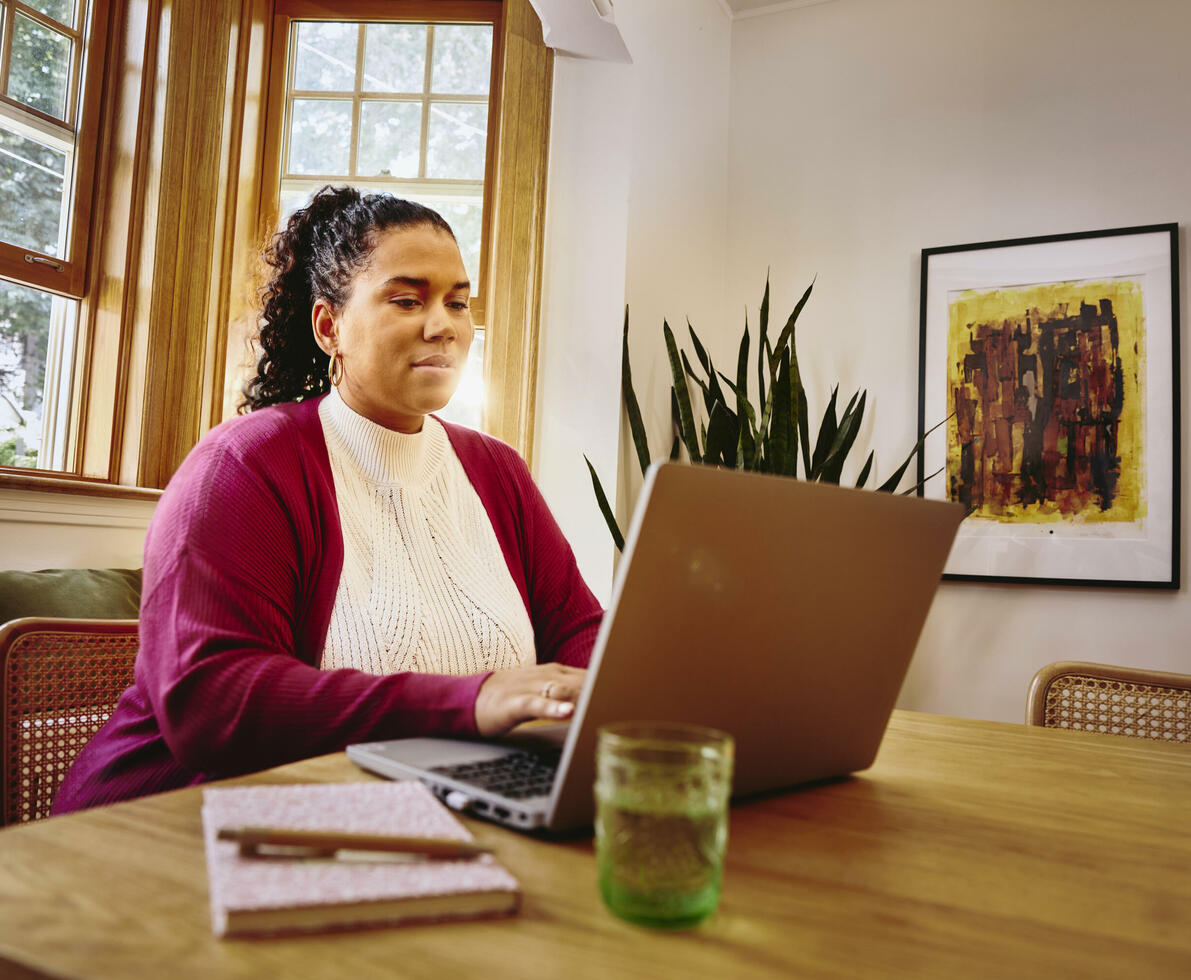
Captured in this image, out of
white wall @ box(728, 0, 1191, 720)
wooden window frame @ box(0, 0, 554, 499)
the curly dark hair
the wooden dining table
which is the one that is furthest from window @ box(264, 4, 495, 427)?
the wooden dining table

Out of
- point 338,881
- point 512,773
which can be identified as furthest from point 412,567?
point 338,881

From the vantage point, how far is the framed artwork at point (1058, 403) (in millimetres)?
2781

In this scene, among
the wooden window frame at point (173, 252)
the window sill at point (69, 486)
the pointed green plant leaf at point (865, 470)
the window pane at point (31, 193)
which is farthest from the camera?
the pointed green plant leaf at point (865, 470)

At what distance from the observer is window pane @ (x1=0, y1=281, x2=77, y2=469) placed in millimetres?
2262

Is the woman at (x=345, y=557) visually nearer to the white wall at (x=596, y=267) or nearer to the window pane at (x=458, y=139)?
the white wall at (x=596, y=267)

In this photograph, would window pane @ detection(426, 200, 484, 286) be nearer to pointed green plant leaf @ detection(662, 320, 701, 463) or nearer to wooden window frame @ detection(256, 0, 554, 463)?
wooden window frame @ detection(256, 0, 554, 463)

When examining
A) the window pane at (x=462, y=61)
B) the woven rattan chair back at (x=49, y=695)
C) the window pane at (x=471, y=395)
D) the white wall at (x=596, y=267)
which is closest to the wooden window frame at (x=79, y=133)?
the window pane at (x=462, y=61)

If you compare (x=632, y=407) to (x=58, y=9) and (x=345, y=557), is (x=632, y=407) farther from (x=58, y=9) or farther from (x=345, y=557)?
(x=58, y=9)

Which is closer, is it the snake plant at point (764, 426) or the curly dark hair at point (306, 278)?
the curly dark hair at point (306, 278)

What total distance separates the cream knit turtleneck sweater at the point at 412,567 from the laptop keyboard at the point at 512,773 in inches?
18.4

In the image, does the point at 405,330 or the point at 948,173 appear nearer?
the point at 405,330

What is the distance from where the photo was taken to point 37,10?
90.2 inches

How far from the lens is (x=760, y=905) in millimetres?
536

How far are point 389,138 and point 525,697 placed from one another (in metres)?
2.44
